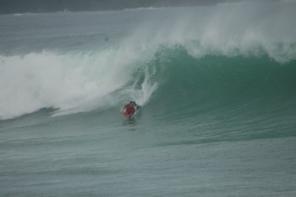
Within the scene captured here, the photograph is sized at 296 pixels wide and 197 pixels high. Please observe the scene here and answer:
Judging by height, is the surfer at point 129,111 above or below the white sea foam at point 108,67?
below

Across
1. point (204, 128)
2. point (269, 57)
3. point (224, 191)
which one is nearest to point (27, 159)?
point (204, 128)

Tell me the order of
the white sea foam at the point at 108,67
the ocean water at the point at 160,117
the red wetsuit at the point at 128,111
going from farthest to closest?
the white sea foam at the point at 108,67 → the red wetsuit at the point at 128,111 → the ocean water at the point at 160,117

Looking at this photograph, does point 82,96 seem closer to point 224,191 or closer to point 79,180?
point 79,180

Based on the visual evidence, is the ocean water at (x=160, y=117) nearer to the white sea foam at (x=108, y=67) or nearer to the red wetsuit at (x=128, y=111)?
→ the white sea foam at (x=108, y=67)

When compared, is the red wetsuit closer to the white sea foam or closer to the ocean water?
the ocean water

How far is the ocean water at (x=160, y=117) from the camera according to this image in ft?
56.7

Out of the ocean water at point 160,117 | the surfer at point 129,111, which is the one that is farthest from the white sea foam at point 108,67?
the surfer at point 129,111

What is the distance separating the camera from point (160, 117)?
24875 millimetres

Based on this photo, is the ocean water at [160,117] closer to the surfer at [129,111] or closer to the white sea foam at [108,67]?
the white sea foam at [108,67]

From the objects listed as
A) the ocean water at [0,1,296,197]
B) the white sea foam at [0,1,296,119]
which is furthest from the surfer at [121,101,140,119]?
the white sea foam at [0,1,296,119]

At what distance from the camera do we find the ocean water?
17281 mm

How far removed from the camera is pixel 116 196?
16250 millimetres

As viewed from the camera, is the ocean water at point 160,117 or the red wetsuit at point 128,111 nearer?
the ocean water at point 160,117

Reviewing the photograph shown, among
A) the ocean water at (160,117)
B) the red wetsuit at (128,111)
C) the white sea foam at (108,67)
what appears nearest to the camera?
the ocean water at (160,117)
